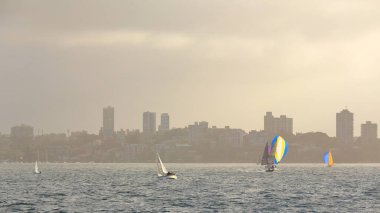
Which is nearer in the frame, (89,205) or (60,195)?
(89,205)

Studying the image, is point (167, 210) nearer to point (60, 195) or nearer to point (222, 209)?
point (222, 209)

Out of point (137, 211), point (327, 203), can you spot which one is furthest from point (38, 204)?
point (327, 203)

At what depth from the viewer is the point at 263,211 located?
87438 millimetres

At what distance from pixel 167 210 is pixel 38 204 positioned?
19.7 m

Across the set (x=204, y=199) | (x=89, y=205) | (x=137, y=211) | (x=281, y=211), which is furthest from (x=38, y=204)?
(x=281, y=211)

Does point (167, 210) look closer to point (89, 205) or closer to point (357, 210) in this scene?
point (89, 205)

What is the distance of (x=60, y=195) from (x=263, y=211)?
42325 millimetres

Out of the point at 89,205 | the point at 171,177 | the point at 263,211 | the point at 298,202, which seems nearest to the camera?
the point at 263,211

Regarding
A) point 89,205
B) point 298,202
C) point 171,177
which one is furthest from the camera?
point 171,177

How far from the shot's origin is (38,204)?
97.7 metres

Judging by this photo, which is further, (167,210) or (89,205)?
(89,205)

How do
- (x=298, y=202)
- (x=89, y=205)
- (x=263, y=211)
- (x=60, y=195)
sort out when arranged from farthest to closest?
(x=60, y=195) < (x=298, y=202) < (x=89, y=205) < (x=263, y=211)

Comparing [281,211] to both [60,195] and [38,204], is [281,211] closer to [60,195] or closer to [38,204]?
[38,204]

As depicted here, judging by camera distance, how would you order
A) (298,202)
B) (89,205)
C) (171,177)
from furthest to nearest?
1. (171,177)
2. (298,202)
3. (89,205)
